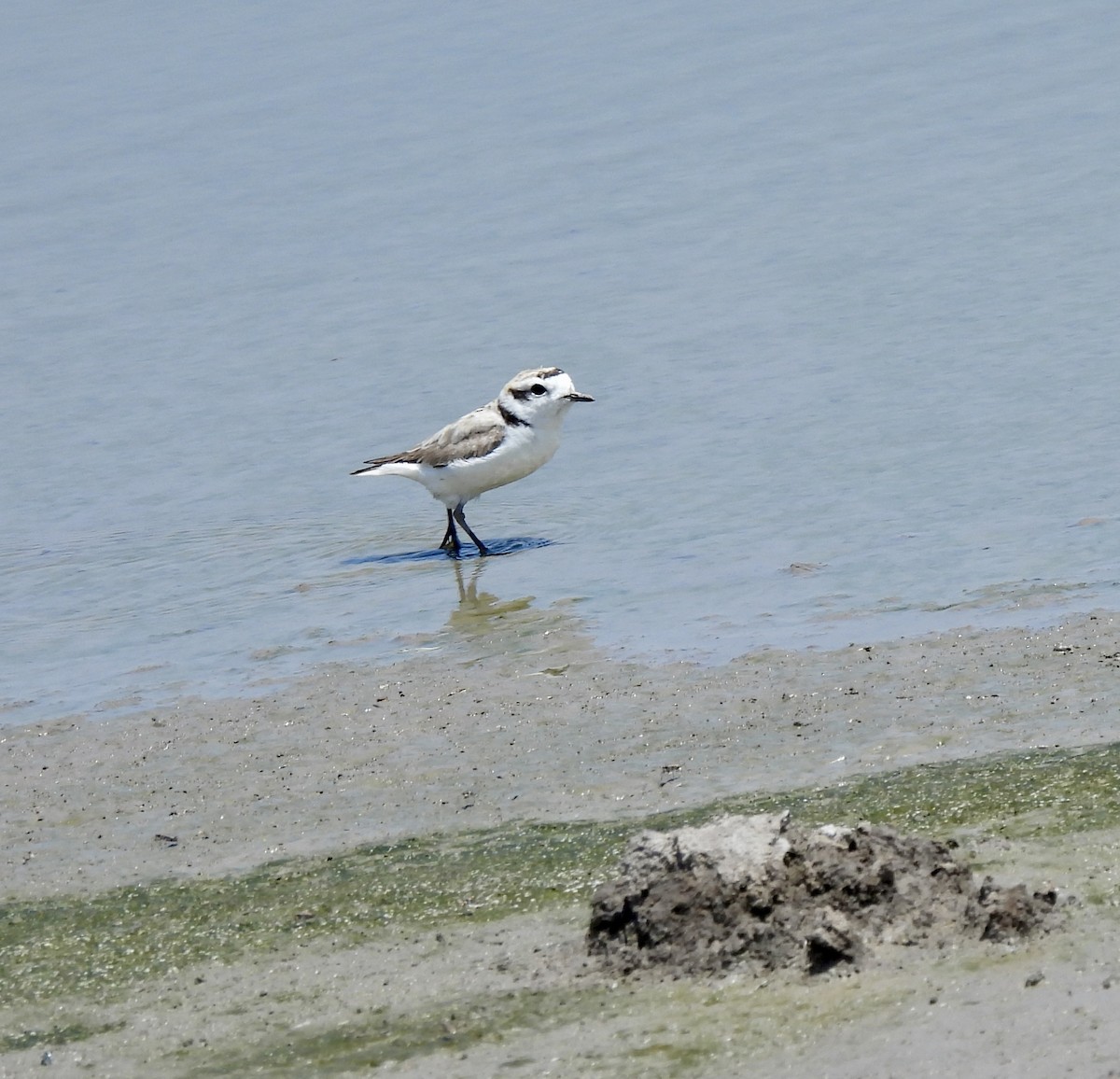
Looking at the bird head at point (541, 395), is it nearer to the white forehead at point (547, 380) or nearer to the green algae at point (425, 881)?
the white forehead at point (547, 380)

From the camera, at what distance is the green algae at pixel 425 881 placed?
5.67 m

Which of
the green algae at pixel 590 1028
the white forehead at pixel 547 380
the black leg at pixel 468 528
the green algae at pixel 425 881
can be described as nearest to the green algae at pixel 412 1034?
the green algae at pixel 590 1028

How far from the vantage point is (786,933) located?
4.96 metres

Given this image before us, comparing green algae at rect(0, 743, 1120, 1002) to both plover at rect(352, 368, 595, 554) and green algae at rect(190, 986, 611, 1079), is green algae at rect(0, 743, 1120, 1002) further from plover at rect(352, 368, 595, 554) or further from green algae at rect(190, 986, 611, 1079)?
plover at rect(352, 368, 595, 554)

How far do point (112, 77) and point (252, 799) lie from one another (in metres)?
21.9

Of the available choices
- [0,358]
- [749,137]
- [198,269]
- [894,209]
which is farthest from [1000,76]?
[0,358]

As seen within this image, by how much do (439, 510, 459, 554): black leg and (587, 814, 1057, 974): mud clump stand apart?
688cm

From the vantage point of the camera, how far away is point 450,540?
1210cm

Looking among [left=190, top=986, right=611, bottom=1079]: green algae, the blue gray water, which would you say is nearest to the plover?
the blue gray water

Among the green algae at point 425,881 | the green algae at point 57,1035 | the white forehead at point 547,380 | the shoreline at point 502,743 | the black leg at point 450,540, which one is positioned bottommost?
the black leg at point 450,540

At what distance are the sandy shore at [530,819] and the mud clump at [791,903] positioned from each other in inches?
4.0

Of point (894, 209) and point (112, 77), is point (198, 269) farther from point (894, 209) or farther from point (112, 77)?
point (112, 77)

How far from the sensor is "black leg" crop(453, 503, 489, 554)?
11891 mm

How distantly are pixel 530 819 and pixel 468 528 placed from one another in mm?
5594
